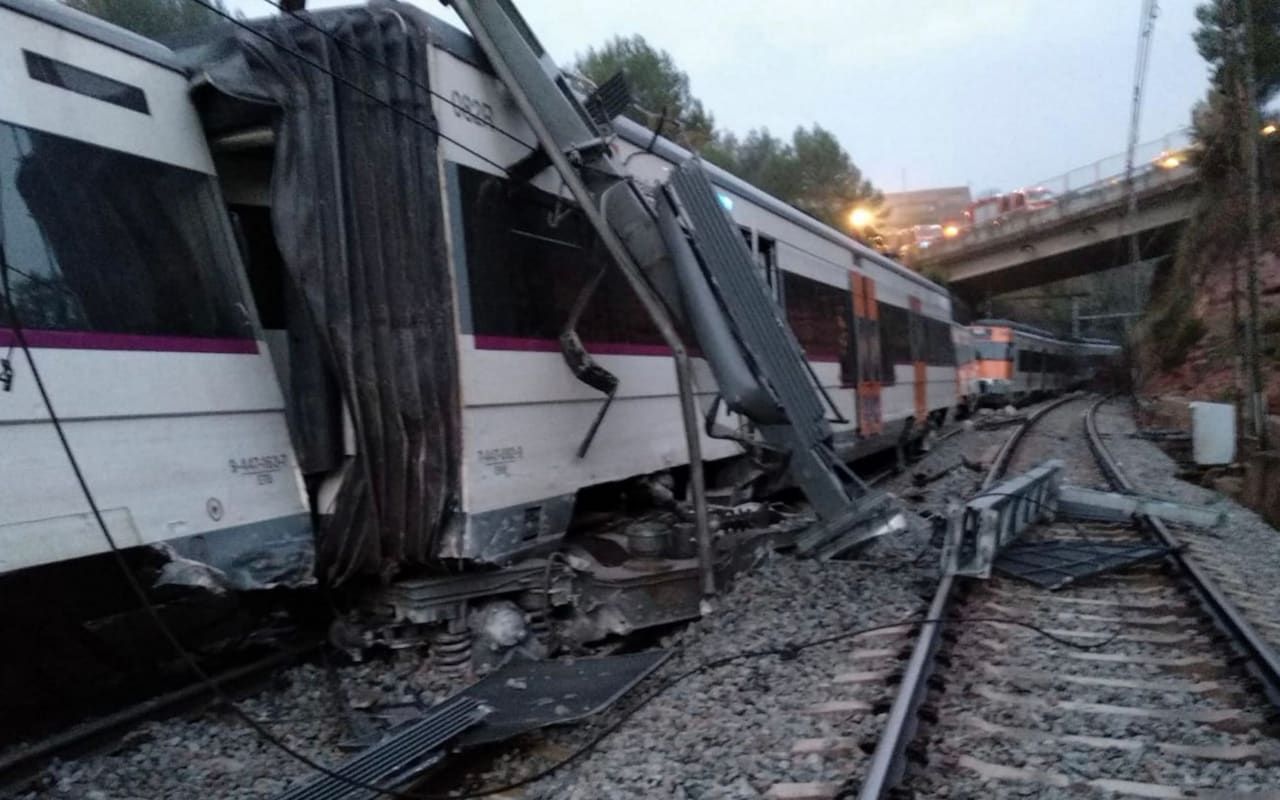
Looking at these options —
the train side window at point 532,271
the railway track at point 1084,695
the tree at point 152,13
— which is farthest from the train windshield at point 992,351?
the train side window at point 532,271

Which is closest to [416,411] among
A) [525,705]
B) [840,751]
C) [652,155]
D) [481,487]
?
[481,487]

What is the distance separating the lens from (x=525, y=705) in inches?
182

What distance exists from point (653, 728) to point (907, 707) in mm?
1090

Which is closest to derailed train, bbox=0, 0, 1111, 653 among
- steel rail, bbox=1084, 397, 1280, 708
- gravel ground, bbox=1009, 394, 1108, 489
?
steel rail, bbox=1084, 397, 1280, 708

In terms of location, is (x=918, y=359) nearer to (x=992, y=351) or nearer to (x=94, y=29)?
(x=94, y=29)

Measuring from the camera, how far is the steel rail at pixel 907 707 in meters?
3.47

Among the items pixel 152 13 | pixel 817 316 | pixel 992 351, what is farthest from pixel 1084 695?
pixel 992 351

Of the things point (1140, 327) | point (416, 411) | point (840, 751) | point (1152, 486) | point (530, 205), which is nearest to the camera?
point (840, 751)

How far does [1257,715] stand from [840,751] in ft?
5.79

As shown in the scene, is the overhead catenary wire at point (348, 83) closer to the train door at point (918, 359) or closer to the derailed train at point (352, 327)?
→ the derailed train at point (352, 327)

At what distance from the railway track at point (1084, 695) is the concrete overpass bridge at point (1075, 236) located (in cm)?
3032

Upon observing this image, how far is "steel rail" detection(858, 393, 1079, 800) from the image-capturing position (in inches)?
137

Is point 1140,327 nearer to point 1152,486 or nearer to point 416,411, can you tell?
point 1152,486

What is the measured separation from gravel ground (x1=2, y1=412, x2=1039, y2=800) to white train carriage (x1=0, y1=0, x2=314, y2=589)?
2.21 ft
